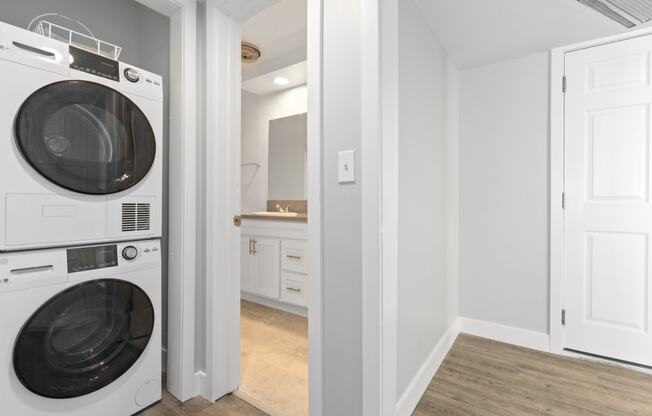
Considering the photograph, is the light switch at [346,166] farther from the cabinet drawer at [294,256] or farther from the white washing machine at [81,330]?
the cabinet drawer at [294,256]

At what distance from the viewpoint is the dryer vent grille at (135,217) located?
1497 millimetres

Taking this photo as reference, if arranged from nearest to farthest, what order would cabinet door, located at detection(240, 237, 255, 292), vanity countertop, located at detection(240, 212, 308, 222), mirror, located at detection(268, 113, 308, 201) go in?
vanity countertop, located at detection(240, 212, 308, 222)
cabinet door, located at detection(240, 237, 255, 292)
mirror, located at detection(268, 113, 308, 201)

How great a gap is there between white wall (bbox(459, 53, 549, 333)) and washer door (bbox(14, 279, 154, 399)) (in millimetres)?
2352

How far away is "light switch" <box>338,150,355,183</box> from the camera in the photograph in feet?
3.87

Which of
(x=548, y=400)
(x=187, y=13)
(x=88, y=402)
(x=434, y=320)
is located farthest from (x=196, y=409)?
(x=187, y=13)

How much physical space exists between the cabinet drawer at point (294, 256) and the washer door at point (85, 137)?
1515 mm

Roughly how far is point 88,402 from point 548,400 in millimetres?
2263

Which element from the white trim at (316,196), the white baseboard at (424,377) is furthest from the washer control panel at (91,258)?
the white baseboard at (424,377)

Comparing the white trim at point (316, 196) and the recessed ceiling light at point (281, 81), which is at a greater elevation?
the recessed ceiling light at point (281, 81)

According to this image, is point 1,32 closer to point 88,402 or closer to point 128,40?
point 128,40

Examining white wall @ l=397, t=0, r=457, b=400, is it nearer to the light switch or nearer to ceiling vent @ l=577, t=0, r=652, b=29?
the light switch

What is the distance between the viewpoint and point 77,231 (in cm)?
134

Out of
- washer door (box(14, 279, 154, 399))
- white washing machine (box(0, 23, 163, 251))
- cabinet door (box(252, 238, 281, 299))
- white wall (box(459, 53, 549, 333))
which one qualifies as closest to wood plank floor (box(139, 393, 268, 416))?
washer door (box(14, 279, 154, 399))

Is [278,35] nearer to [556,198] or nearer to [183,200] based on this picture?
[183,200]
